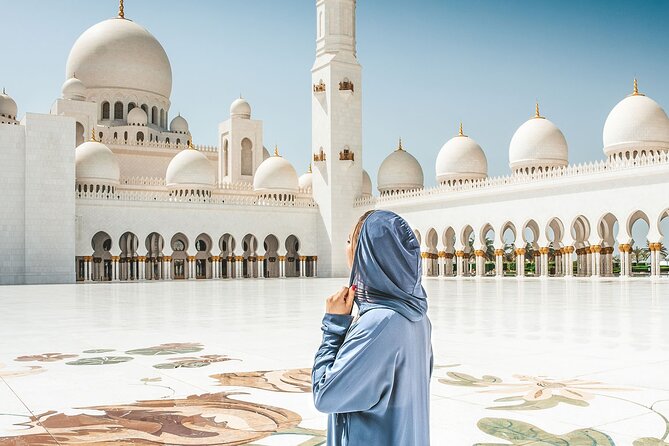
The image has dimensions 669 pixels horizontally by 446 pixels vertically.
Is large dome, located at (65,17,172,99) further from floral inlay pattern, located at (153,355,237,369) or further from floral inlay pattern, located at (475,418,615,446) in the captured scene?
floral inlay pattern, located at (475,418,615,446)

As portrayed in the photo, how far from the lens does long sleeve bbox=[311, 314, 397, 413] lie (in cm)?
137

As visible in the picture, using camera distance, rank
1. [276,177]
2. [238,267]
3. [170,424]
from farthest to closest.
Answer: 1. [276,177]
2. [238,267]
3. [170,424]

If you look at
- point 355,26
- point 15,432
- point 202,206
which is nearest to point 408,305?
point 15,432

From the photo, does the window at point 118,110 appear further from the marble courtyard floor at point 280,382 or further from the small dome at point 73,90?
the marble courtyard floor at point 280,382

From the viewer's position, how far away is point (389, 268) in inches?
55.2

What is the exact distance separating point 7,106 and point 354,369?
35244mm

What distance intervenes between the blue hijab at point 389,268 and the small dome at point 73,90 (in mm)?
31536

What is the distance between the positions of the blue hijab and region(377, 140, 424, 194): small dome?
29.2m

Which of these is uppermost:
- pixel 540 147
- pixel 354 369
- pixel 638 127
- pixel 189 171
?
pixel 638 127

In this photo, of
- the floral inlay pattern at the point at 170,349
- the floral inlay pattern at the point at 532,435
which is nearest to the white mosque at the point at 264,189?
the floral inlay pattern at the point at 170,349

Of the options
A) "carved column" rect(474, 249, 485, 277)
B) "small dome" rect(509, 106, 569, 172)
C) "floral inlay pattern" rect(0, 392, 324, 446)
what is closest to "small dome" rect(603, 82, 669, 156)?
"small dome" rect(509, 106, 569, 172)

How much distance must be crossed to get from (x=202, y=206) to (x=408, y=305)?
26872 mm

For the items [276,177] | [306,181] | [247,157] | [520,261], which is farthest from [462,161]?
[247,157]

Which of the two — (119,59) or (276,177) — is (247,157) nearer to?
(276,177)
